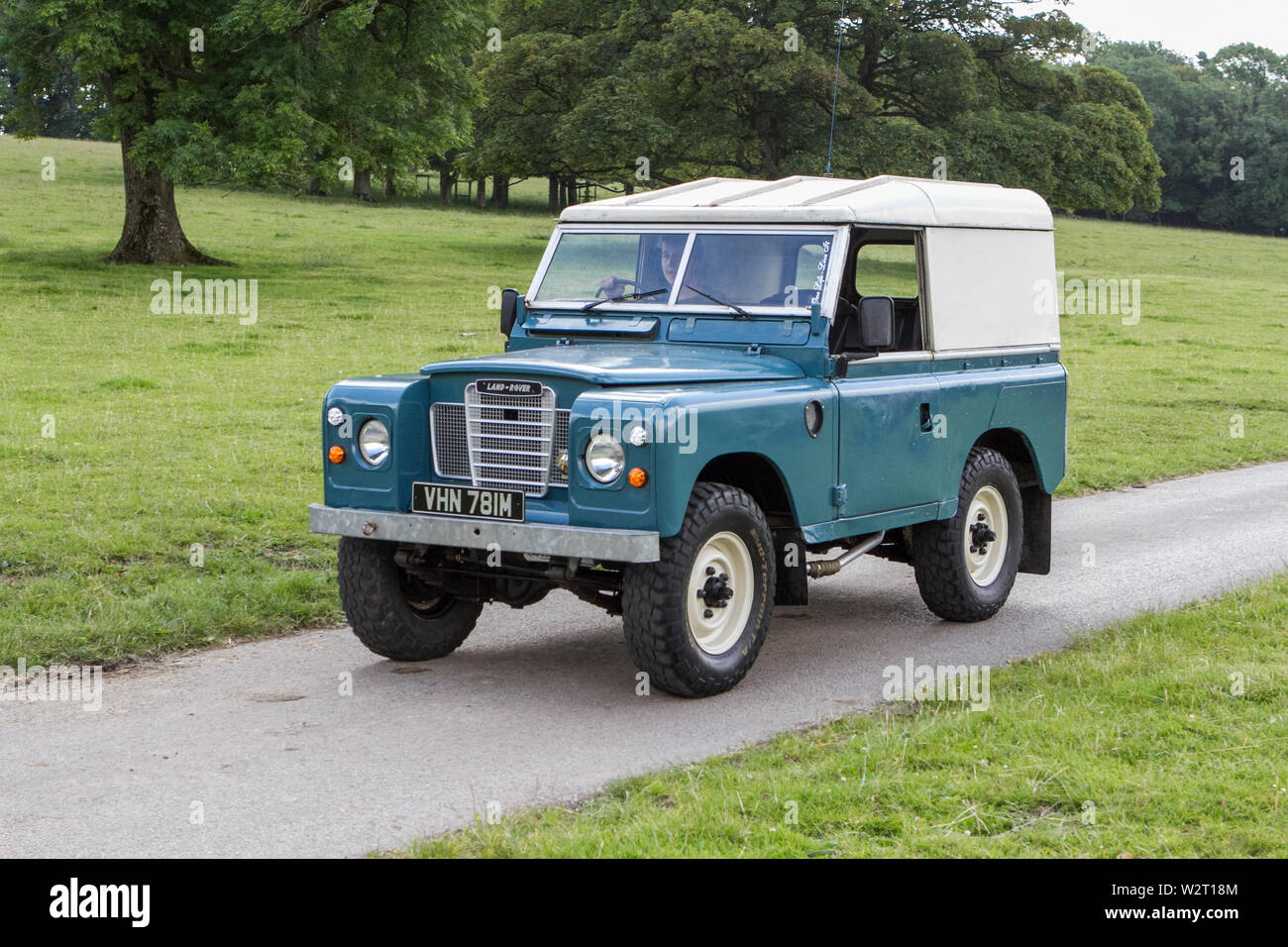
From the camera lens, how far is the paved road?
16.6 feet

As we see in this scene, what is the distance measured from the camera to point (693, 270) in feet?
25.7

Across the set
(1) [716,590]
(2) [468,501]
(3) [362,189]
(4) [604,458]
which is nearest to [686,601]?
(1) [716,590]

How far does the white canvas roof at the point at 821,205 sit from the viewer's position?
7.73 meters

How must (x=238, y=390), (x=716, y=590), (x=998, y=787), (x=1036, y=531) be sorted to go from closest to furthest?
(x=998, y=787) → (x=716, y=590) → (x=1036, y=531) → (x=238, y=390)

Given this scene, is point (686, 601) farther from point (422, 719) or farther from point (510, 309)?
point (510, 309)

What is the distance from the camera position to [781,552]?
24.1 ft

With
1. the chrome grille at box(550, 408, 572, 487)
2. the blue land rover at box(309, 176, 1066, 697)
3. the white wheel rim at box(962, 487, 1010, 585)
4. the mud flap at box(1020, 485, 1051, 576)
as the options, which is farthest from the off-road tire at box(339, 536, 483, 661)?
the mud flap at box(1020, 485, 1051, 576)

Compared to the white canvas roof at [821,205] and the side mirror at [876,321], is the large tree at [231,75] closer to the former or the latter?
the white canvas roof at [821,205]

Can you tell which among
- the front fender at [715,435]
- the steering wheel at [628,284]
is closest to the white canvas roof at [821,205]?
the steering wheel at [628,284]

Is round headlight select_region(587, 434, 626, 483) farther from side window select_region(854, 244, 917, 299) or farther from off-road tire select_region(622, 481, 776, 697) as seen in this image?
side window select_region(854, 244, 917, 299)

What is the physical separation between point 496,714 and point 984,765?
7.00 feet

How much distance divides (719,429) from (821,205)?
1794 millimetres

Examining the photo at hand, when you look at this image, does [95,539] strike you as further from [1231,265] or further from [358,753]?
[1231,265]
